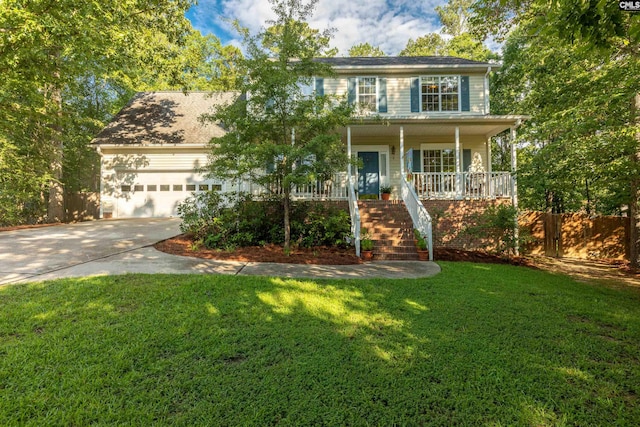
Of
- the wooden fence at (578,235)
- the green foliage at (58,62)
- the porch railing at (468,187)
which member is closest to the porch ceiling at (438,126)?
the porch railing at (468,187)

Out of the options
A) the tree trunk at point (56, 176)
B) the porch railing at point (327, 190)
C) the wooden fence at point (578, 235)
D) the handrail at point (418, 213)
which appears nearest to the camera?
the handrail at point (418, 213)

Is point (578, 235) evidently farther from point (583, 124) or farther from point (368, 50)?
point (368, 50)

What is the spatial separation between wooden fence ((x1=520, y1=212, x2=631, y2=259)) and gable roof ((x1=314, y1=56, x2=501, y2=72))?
5.98m

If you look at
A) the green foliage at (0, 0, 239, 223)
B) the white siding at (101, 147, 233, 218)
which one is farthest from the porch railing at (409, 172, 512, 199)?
the white siding at (101, 147, 233, 218)

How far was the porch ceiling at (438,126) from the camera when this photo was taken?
33.2 ft

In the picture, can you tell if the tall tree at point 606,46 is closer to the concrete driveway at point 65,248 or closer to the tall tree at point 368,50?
the concrete driveway at point 65,248

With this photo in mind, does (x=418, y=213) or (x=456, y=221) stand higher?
(x=418, y=213)

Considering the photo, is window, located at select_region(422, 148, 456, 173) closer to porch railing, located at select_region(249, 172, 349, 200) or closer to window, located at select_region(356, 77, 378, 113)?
window, located at select_region(356, 77, 378, 113)

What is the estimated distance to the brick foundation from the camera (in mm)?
9363

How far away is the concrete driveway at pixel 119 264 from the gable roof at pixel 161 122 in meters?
7.39

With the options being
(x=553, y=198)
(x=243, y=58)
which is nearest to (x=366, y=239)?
(x=243, y=58)

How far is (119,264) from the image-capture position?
17.2 feet

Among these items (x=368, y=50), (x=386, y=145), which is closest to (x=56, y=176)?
(x=386, y=145)

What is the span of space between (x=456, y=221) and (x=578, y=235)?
4.29 m
